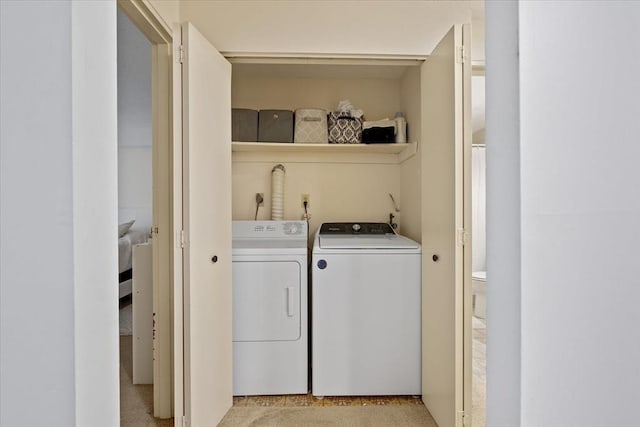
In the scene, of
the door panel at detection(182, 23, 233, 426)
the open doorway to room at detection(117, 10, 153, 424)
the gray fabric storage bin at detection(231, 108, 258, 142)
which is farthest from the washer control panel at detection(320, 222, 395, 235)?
the open doorway to room at detection(117, 10, 153, 424)

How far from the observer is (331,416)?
2.02 meters

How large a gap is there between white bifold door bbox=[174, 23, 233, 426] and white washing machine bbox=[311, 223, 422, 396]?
→ 1.76 ft

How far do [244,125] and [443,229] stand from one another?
1635 millimetres

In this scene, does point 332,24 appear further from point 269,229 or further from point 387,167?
point 269,229

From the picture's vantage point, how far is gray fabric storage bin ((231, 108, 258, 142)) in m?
2.67

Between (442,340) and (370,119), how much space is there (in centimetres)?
190

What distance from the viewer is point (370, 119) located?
3064 mm

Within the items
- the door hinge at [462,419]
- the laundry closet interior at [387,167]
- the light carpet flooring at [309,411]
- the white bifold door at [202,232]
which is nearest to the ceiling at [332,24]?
the laundry closet interior at [387,167]

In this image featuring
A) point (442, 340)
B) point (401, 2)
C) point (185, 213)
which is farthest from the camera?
point (401, 2)
